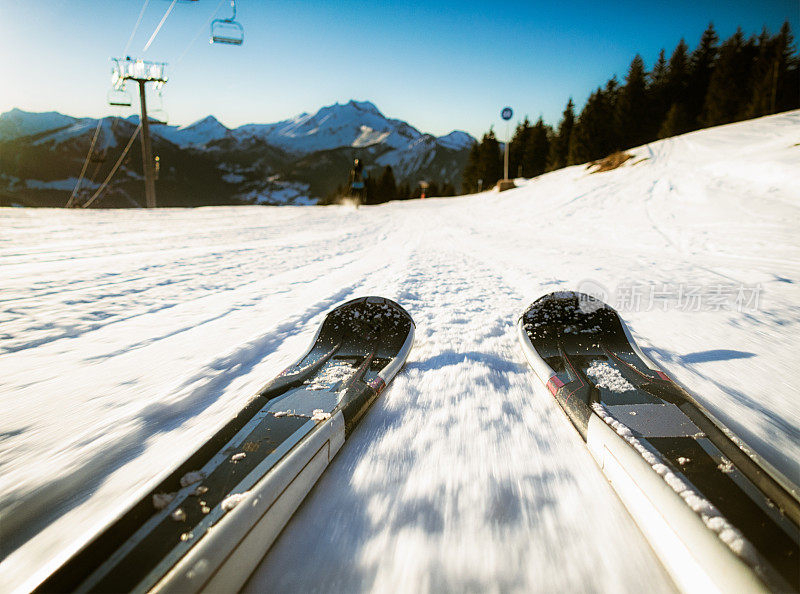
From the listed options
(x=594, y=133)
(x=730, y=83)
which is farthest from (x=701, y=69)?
(x=594, y=133)

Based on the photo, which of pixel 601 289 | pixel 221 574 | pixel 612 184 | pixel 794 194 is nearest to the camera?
pixel 221 574

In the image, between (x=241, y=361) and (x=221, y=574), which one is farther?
(x=241, y=361)

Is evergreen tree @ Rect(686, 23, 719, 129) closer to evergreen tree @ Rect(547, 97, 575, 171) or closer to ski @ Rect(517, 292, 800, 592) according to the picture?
evergreen tree @ Rect(547, 97, 575, 171)

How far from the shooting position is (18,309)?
2693 mm

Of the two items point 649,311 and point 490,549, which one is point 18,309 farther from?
point 649,311

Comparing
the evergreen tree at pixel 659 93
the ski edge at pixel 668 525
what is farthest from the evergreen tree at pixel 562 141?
the ski edge at pixel 668 525

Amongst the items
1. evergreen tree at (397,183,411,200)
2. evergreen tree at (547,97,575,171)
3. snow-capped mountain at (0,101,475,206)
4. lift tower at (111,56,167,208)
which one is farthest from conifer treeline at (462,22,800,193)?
Result: snow-capped mountain at (0,101,475,206)

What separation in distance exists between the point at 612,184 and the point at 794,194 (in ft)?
16.1

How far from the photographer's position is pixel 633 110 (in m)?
38.8

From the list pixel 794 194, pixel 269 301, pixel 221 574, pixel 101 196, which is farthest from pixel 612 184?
pixel 101 196

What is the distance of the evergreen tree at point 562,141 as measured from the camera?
41884 millimetres

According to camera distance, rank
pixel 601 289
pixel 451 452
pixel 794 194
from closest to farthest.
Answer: pixel 451 452 → pixel 601 289 → pixel 794 194

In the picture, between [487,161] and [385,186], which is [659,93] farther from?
[385,186]

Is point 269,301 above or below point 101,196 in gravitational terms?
below
